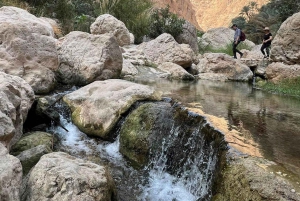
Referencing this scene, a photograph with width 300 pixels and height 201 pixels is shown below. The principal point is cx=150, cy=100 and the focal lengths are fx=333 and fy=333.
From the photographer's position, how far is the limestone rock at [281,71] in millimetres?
11227

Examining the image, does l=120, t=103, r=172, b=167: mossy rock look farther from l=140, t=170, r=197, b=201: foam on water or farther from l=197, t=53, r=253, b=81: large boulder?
l=197, t=53, r=253, b=81: large boulder

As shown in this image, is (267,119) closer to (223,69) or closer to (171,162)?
(171,162)

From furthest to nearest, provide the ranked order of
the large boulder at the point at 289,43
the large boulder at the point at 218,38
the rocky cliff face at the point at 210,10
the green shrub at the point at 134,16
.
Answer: the rocky cliff face at the point at 210,10 < the large boulder at the point at 218,38 < the green shrub at the point at 134,16 < the large boulder at the point at 289,43

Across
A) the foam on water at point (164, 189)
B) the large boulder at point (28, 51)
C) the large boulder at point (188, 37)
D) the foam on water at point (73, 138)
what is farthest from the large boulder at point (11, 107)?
the large boulder at point (188, 37)

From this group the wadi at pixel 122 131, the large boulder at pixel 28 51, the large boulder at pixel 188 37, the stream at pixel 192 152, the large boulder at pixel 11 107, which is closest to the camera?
the wadi at pixel 122 131

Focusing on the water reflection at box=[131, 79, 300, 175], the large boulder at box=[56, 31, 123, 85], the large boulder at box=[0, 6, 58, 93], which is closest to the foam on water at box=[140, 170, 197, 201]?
the water reflection at box=[131, 79, 300, 175]

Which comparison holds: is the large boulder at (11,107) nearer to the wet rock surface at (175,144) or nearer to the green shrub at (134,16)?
the wet rock surface at (175,144)

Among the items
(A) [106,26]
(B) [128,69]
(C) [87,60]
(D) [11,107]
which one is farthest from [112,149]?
(A) [106,26]

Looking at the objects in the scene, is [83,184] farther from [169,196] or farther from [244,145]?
[244,145]

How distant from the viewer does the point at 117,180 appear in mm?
4711

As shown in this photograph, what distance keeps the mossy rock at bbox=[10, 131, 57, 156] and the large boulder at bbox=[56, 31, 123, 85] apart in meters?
3.09

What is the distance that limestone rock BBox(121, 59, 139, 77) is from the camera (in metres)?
10.9

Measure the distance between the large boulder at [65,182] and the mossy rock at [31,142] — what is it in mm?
1451

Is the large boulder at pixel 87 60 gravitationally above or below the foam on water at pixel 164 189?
above
